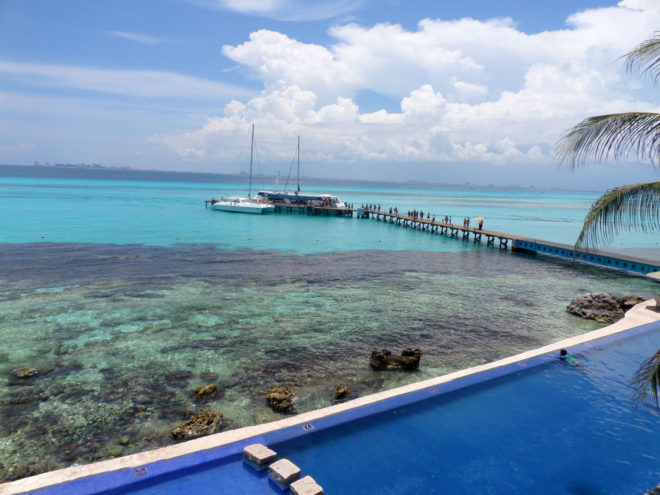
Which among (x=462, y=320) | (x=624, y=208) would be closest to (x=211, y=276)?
(x=462, y=320)

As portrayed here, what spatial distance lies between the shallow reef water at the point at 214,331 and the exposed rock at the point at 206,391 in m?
0.15

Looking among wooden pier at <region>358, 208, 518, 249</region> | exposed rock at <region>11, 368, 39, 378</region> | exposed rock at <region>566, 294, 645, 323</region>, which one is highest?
wooden pier at <region>358, 208, 518, 249</region>

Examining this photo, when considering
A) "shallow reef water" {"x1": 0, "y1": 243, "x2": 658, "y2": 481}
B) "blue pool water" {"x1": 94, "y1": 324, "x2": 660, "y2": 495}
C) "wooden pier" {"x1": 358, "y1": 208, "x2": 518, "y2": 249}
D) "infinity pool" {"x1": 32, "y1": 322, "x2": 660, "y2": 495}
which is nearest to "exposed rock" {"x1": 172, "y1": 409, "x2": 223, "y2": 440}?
"shallow reef water" {"x1": 0, "y1": 243, "x2": 658, "y2": 481}

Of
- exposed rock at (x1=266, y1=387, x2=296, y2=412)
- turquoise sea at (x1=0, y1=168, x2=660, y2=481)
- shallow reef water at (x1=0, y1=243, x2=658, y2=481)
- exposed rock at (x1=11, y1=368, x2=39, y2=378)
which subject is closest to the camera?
shallow reef water at (x1=0, y1=243, x2=658, y2=481)

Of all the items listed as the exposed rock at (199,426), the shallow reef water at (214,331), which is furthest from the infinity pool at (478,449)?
the shallow reef water at (214,331)

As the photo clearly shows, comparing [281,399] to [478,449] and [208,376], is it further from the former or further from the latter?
[478,449]

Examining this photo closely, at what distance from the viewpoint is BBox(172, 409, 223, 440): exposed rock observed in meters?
8.73

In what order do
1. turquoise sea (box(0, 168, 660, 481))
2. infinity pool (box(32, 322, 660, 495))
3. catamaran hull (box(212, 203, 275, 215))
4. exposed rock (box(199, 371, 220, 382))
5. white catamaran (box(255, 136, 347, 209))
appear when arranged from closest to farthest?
infinity pool (box(32, 322, 660, 495)) → turquoise sea (box(0, 168, 660, 481)) → exposed rock (box(199, 371, 220, 382)) → catamaran hull (box(212, 203, 275, 215)) → white catamaran (box(255, 136, 347, 209))

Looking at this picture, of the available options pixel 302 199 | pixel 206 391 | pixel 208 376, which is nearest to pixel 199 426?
pixel 206 391

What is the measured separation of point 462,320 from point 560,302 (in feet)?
24.3

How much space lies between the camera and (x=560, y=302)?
70.9 feet

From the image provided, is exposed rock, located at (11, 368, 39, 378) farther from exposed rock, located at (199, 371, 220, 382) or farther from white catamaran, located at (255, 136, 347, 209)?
white catamaran, located at (255, 136, 347, 209)

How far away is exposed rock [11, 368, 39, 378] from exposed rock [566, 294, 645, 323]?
67.7ft

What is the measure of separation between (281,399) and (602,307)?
16.3 meters
